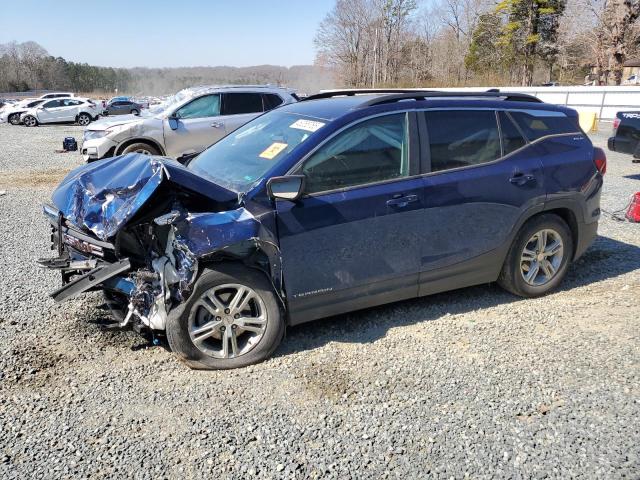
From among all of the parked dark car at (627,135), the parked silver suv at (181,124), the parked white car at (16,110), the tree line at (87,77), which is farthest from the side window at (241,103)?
the tree line at (87,77)

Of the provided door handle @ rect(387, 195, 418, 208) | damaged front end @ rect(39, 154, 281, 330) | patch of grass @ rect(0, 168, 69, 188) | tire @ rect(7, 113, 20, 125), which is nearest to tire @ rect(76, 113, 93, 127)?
tire @ rect(7, 113, 20, 125)

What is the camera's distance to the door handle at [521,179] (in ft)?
13.8

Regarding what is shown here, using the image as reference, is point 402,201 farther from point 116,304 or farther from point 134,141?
point 134,141

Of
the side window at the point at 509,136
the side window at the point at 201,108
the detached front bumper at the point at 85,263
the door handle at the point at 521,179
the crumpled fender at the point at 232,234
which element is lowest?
the detached front bumper at the point at 85,263

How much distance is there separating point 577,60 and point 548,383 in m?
45.5

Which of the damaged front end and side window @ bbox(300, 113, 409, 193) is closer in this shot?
the damaged front end

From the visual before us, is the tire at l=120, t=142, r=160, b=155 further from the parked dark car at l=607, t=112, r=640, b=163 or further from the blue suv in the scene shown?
the parked dark car at l=607, t=112, r=640, b=163

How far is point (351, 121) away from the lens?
3.75 meters

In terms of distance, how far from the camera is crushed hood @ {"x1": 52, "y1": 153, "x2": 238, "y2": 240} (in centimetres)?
326

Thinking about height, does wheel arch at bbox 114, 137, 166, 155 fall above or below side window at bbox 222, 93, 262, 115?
below

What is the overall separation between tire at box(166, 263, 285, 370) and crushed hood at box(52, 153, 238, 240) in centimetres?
53

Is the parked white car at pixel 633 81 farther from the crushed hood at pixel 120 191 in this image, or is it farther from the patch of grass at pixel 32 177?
the crushed hood at pixel 120 191

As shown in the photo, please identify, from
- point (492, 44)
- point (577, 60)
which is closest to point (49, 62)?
point (492, 44)

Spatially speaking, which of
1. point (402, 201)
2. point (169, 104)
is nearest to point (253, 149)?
point (402, 201)
